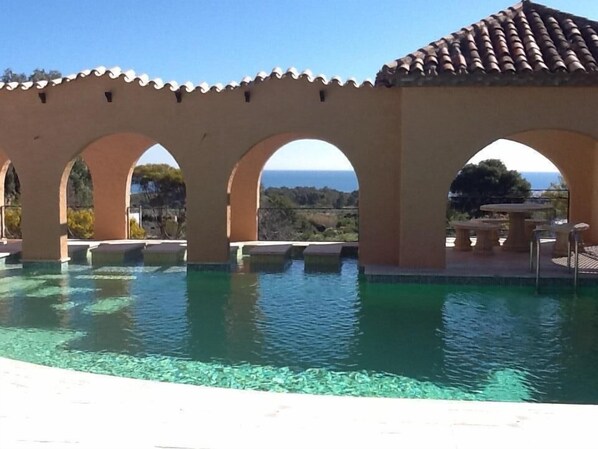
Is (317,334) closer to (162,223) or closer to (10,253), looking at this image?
(10,253)

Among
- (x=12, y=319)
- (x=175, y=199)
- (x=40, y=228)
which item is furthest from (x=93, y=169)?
(x=175, y=199)

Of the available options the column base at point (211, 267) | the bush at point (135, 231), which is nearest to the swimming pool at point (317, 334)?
the column base at point (211, 267)

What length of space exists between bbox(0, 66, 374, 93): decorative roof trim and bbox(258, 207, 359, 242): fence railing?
282 inches

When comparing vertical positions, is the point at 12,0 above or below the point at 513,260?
above

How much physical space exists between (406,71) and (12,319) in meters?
Result: 8.42

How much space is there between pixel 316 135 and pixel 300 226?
48.6ft

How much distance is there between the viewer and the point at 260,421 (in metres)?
4.77

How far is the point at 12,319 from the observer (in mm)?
10664

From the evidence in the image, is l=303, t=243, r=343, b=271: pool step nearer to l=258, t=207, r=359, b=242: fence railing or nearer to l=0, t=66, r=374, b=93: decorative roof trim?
l=0, t=66, r=374, b=93: decorative roof trim

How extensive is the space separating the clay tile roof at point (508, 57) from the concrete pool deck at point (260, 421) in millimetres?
9166

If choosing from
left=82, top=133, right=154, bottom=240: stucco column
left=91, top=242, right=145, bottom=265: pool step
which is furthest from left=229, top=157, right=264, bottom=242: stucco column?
left=91, top=242, right=145, bottom=265: pool step

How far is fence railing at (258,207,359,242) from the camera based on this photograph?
985 inches

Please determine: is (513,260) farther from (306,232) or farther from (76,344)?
(306,232)

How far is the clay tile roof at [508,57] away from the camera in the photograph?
507 inches
